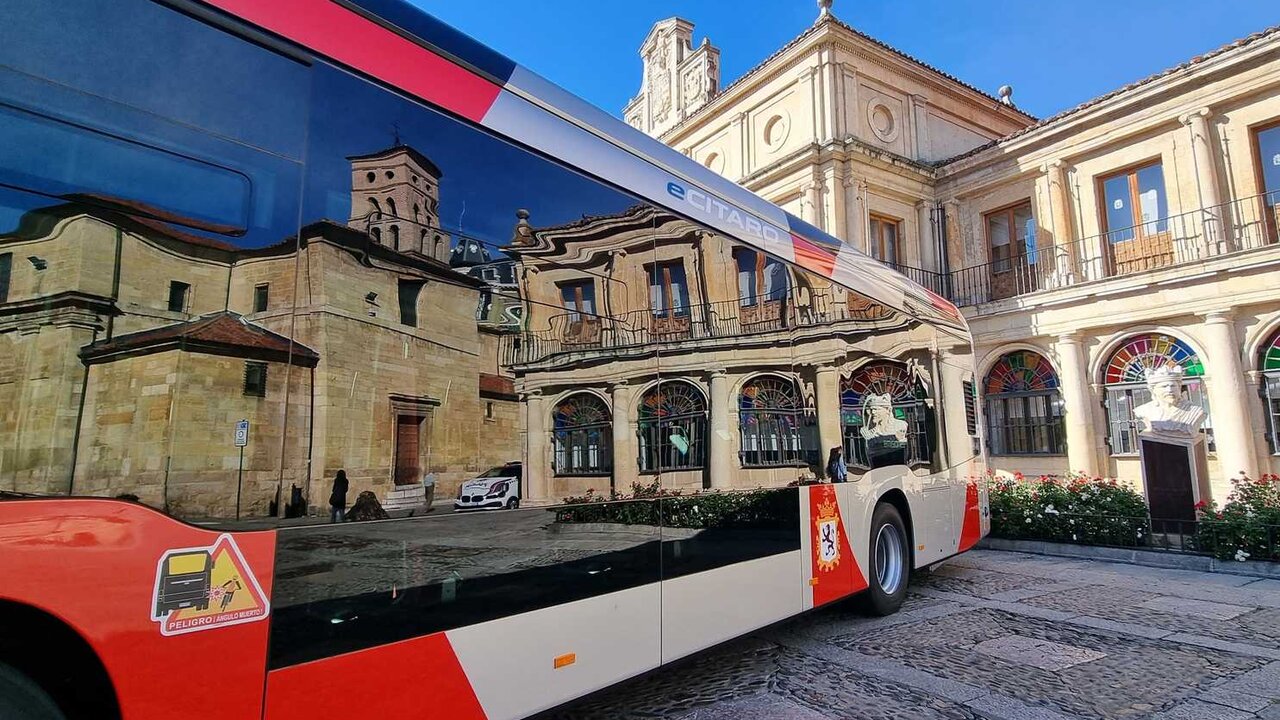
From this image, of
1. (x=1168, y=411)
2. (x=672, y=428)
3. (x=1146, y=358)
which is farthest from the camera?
(x=1146, y=358)

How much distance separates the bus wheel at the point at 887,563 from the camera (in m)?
6.43

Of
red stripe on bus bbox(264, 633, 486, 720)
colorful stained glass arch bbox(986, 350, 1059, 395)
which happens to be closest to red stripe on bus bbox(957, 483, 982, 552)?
red stripe on bus bbox(264, 633, 486, 720)

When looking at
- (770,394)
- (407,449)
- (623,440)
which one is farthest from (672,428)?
(407,449)

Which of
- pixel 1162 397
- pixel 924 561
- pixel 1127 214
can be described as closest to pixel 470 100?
pixel 924 561

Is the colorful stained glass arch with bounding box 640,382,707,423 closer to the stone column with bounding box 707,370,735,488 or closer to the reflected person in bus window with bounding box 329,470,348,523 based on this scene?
the stone column with bounding box 707,370,735,488

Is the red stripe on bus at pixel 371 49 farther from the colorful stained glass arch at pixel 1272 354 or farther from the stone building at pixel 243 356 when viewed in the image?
the colorful stained glass arch at pixel 1272 354

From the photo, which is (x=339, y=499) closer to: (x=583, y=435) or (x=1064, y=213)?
(x=583, y=435)

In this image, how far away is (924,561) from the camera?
7.35 m

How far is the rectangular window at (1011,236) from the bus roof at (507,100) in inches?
622

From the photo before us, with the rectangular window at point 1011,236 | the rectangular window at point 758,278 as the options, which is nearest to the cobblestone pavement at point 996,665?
the rectangular window at point 758,278

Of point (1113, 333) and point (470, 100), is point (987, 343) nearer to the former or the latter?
point (1113, 333)

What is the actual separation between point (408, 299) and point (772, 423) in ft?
9.62

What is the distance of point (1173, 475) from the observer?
11.1m

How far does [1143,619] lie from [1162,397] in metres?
7.75
